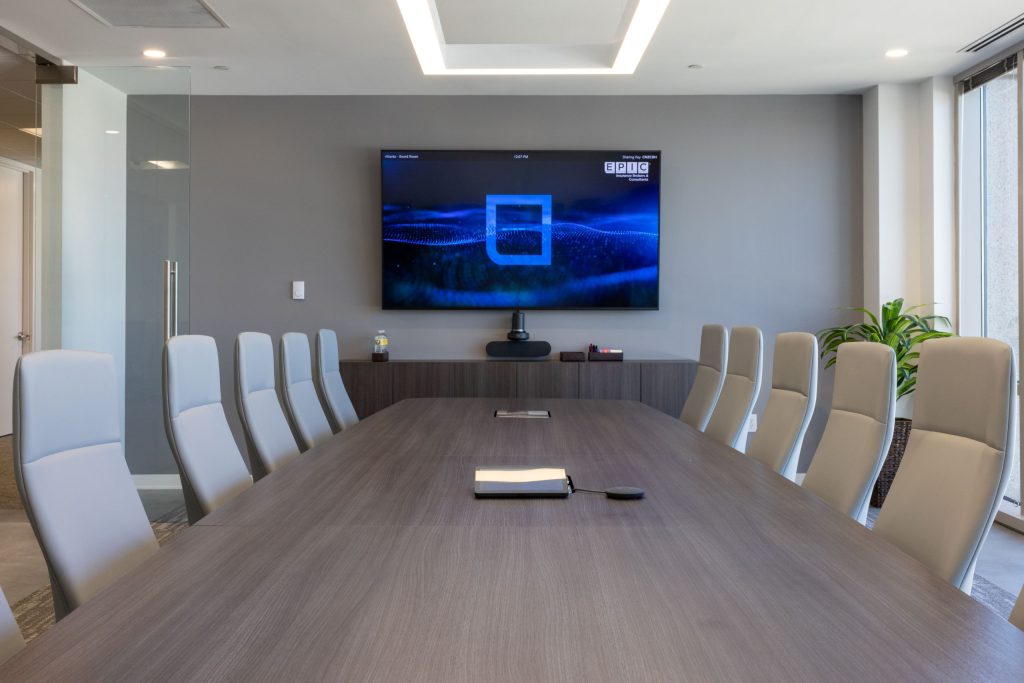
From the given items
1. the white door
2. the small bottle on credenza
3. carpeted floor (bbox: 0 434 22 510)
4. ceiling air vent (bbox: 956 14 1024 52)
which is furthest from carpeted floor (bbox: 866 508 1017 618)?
the white door

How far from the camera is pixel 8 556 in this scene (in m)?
4.05

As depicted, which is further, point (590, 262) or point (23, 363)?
point (590, 262)

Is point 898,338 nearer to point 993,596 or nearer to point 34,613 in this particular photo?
point 993,596

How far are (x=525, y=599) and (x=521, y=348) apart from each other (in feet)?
16.2

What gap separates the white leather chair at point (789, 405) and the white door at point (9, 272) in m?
7.83

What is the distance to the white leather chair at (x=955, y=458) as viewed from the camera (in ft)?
5.40

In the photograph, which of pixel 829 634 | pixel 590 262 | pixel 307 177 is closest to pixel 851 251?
pixel 590 262

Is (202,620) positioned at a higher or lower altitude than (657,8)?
lower

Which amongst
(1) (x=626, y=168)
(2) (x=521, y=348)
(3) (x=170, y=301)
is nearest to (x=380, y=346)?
(2) (x=521, y=348)

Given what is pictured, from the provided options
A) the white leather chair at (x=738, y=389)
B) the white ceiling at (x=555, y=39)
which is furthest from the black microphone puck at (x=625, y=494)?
the white ceiling at (x=555, y=39)

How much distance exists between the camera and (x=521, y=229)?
6160 millimetres

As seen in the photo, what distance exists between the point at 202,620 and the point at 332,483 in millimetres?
993

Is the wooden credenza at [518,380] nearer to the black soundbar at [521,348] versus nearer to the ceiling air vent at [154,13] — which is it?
the black soundbar at [521,348]

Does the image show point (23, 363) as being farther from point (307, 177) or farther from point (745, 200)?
point (745, 200)
